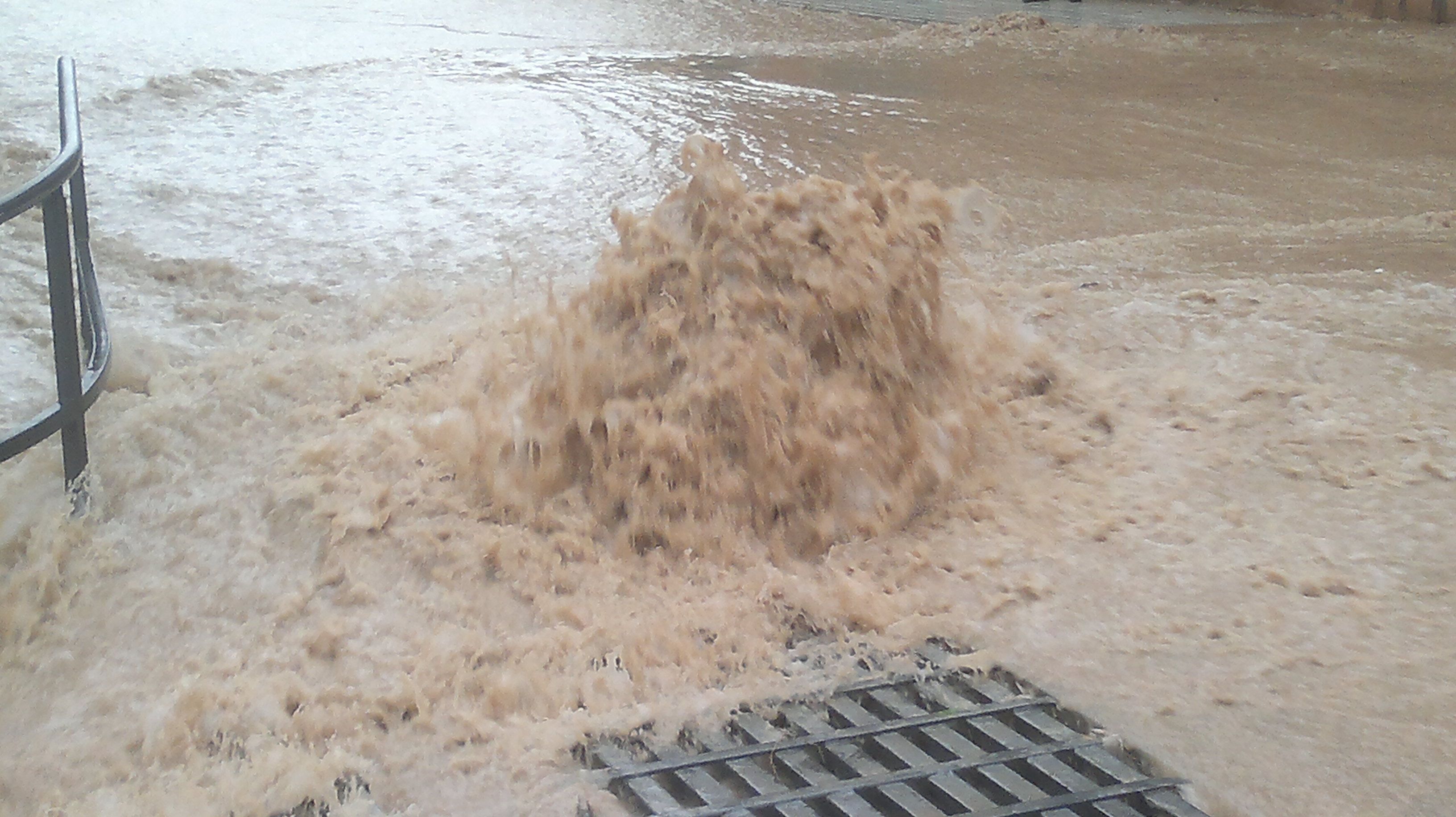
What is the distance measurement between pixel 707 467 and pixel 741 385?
213mm

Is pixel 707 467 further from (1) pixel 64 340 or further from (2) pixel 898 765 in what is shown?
(1) pixel 64 340

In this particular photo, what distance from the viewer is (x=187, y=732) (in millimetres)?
2207

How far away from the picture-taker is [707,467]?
290 centimetres

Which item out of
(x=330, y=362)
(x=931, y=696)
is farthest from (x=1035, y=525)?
(x=330, y=362)

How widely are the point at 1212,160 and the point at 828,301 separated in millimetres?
3075

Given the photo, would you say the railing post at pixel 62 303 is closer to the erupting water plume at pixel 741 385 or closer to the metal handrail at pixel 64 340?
the metal handrail at pixel 64 340

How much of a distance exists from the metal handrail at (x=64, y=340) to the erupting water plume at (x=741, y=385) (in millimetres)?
896

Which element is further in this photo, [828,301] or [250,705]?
[828,301]

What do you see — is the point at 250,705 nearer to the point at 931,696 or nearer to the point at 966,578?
the point at 931,696

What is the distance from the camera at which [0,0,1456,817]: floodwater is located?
2.24 metres

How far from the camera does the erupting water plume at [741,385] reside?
2.90 meters

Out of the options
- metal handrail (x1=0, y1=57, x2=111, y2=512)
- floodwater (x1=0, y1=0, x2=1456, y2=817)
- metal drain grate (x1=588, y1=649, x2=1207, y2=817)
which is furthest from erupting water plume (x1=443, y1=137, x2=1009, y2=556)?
metal handrail (x1=0, y1=57, x2=111, y2=512)

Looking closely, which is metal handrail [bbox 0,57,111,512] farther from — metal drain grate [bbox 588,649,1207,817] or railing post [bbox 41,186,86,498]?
metal drain grate [bbox 588,649,1207,817]

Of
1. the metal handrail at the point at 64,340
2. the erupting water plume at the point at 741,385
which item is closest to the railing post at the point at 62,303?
the metal handrail at the point at 64,340
